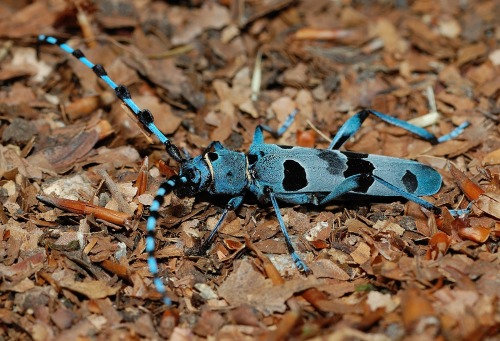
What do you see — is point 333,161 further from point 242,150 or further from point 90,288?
point 90,288

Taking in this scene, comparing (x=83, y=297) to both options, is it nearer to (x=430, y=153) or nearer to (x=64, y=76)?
(x=64, y=76)

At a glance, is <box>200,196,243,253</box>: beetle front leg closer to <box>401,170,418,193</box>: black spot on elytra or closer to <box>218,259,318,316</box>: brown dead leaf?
<box>218,259,318,316</box>: brown dead leaf

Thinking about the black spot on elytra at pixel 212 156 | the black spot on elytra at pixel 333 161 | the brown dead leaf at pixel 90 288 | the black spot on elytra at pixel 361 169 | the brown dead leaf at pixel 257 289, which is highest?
the black spot on elytra at pixel 212 156

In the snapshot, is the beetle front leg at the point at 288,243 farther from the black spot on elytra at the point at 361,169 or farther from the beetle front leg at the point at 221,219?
the black spot on elytra at the point at 361,169

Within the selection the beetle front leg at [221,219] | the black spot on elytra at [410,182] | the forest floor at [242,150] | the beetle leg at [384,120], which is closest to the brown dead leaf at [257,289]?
the forest floor at [242,150]

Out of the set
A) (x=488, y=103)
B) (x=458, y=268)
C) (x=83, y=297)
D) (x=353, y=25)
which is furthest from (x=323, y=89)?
(x=83, y=297)

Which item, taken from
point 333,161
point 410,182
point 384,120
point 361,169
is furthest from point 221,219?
point 384,120

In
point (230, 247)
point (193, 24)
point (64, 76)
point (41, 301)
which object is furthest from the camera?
point (193, 24)
